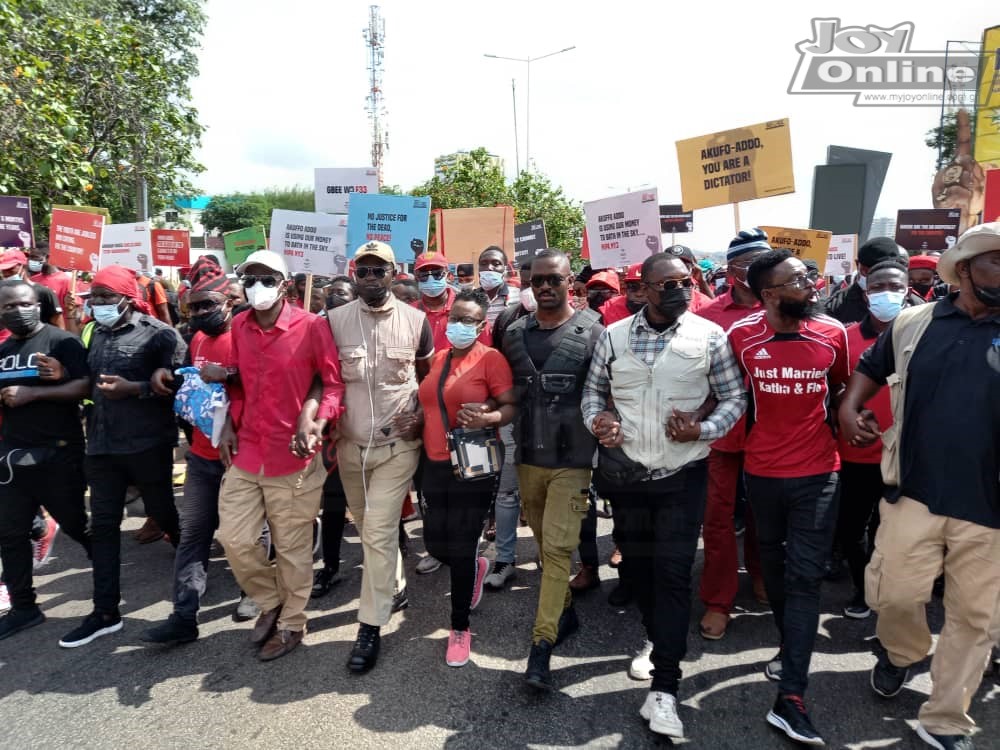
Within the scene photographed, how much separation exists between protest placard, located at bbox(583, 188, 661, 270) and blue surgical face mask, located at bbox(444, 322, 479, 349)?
349 cm

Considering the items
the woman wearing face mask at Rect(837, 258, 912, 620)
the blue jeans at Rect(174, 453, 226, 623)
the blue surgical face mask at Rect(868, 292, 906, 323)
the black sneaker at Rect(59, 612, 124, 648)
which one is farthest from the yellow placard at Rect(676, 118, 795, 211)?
the black sneaker at Rect(59, 612, 124, 648)

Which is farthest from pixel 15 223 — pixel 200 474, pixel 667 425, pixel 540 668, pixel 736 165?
pixel 667 425

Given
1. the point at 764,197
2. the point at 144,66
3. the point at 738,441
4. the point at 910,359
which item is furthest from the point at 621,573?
the point at 144,66

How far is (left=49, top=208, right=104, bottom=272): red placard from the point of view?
8703mm

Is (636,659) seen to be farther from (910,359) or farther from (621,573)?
(910,359)

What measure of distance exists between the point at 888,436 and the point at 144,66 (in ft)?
47.5

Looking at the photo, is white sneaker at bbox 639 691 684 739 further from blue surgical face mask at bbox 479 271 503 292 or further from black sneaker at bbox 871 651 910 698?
blue surgical face mask at bbox 479 271 503 292

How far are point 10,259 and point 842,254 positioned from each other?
37.5 ft

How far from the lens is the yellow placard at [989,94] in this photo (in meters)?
12.6

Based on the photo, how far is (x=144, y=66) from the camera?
42.0 feet

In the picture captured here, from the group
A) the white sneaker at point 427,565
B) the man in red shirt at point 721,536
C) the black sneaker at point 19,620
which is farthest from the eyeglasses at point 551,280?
the black sneaker at point 19,620

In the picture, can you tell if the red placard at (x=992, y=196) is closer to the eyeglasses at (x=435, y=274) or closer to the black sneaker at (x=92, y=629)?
the eyeglasses at (x=435, y=274)

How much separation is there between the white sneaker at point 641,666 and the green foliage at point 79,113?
9.41 m

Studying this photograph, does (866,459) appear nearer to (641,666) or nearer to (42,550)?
(641,666)
